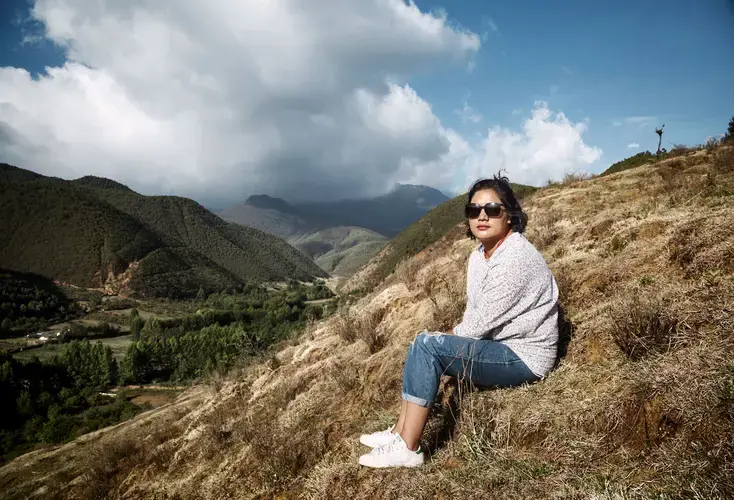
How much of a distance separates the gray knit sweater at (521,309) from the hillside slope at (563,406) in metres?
0.45

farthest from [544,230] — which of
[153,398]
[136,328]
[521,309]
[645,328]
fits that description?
[136,328]

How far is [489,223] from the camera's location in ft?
10.8

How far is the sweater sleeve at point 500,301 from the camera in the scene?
2.83 meters

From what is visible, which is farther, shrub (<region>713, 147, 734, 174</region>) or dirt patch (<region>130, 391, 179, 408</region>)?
dirt patch (<region>130, 391, 179, 408</region>)

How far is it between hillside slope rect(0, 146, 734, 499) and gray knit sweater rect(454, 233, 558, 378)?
0.45 m

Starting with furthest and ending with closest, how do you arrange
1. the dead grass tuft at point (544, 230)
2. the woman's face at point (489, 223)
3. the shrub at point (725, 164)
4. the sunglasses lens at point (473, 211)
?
the shrub at point (725, 164) → the dead grass tuft at point (544, 230) → the sunglasses lens at point (473, 211) → the woman's face at point (489, 223)

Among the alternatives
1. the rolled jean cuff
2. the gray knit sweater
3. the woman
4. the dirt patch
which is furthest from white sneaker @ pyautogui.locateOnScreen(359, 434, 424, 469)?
the dirt patch

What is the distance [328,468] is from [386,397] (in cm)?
122

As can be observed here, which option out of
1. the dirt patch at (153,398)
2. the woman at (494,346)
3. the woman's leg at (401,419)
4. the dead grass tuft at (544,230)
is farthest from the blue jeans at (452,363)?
the dirt patch at (153,398)

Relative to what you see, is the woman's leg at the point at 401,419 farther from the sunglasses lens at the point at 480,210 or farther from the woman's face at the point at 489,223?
the sunglasses lens at the point at 480,210

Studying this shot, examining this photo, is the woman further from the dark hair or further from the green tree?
the green tree

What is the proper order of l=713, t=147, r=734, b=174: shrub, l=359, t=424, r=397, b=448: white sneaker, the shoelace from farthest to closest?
1. l=713, t=147, r=734, b=174: shrub
2. l=359, t=424, r=397, b=448: white sneaker
3. the shoelace

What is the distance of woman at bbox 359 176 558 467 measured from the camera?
2.84m

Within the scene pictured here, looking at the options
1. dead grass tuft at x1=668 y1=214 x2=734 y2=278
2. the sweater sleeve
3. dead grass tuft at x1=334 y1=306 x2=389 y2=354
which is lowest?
dead grass tuft at x1=334 y1=306 x2=389 y2=354
